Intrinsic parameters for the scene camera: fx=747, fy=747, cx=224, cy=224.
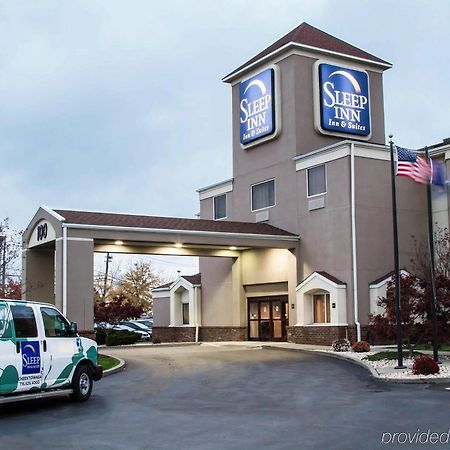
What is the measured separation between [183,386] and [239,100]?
82.4 ft

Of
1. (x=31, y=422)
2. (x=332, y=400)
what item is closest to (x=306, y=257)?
(x=332, y=400)

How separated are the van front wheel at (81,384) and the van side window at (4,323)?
206 cm

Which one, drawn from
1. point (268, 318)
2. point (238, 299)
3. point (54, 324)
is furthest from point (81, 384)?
point (238, 299)

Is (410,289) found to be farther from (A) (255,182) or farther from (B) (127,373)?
(A) (255,182)

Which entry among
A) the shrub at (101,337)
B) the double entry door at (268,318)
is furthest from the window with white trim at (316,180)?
the shrub at (101,337)

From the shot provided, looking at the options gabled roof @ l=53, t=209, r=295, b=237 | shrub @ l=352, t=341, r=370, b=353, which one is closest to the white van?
shrub @ l=352, t=341, r=370, b=353

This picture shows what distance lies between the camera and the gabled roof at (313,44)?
124ft

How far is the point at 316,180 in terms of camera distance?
35.2 meters

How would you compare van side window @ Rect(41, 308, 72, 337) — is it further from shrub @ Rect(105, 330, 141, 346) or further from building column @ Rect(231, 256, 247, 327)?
shrub @ Rect(105, 330, 141, 346)

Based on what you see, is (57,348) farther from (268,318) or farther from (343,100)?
(343,100)

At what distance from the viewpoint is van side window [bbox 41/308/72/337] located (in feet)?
47.7

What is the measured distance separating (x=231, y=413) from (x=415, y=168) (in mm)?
11465

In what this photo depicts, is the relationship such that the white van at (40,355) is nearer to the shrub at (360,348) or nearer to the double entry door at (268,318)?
the shrub at (360,348)

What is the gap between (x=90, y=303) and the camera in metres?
29.8
